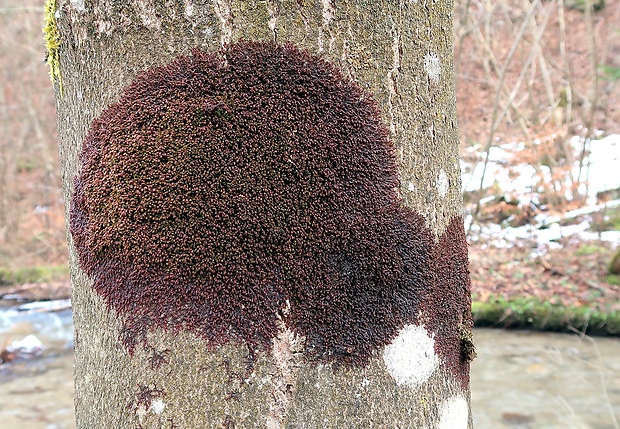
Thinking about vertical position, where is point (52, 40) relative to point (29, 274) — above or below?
above

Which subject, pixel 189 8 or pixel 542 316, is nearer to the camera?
pixel 189 8

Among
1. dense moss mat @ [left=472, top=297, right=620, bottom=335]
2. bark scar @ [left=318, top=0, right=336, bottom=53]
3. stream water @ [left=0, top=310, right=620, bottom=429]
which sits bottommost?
stream water @ [left=0, top=310, right=620, bottom=429]

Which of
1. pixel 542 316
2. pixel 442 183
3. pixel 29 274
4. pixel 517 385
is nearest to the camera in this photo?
pixel 442 183

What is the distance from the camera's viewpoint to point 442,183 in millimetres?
791

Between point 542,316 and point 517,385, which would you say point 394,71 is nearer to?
point 517,385

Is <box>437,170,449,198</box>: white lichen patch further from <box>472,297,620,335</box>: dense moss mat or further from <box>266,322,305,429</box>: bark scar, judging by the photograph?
<box>472,297,620,335</box>: dense moss mat

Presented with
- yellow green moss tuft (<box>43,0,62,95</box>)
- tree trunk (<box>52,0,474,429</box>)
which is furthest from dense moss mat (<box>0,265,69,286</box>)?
tree trunk (<box>52,0,474,429</box>)

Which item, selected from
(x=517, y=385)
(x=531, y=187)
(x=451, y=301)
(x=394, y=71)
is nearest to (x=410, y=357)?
(x=451, y=301)

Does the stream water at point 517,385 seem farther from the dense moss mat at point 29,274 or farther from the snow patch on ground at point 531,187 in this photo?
the dense moss mat at point 29,274

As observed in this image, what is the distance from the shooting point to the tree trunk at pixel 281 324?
685mm

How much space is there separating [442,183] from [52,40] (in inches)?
24.0

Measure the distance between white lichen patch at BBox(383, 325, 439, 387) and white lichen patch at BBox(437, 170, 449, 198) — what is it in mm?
190

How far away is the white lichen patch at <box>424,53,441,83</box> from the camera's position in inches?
30.1

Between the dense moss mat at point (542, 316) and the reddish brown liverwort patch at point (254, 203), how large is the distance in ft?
18.9
